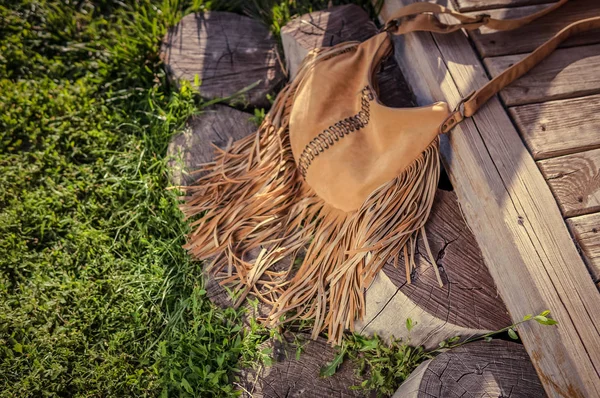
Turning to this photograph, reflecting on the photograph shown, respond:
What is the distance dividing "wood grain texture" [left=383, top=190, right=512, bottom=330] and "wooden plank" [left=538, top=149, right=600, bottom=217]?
33cm

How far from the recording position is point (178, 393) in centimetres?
187

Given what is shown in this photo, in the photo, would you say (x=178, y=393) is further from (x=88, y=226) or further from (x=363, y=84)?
(x=363, y=84)

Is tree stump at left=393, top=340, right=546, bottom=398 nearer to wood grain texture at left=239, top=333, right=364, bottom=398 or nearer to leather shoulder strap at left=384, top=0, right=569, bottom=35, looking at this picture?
wood grain texture at left=239, top=333, right=364, bottom=398

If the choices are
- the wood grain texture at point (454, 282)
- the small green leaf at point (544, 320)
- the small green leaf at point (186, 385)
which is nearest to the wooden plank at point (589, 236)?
the small green leaf at point (544, 320)

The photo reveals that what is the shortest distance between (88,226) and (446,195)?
152cm

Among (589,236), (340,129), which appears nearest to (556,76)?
(589,236)

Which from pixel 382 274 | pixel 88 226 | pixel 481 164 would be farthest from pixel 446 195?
pixel 88 226

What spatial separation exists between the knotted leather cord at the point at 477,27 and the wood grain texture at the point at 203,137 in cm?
80

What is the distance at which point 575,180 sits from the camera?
5.26ft

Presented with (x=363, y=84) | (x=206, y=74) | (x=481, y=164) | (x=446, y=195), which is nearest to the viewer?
(x=481, y=164)

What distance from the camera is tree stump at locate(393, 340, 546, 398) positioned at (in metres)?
1.50

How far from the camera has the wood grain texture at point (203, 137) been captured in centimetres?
228

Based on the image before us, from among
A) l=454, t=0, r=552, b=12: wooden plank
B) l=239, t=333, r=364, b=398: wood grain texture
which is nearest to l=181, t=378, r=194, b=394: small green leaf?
l=239, t=333, r=364, b=398: wood grain texture

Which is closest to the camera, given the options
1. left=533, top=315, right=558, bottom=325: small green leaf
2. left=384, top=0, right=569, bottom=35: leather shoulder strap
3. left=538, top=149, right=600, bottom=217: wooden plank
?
left=533, top=315, right=558, bottom=325: small green leaf
